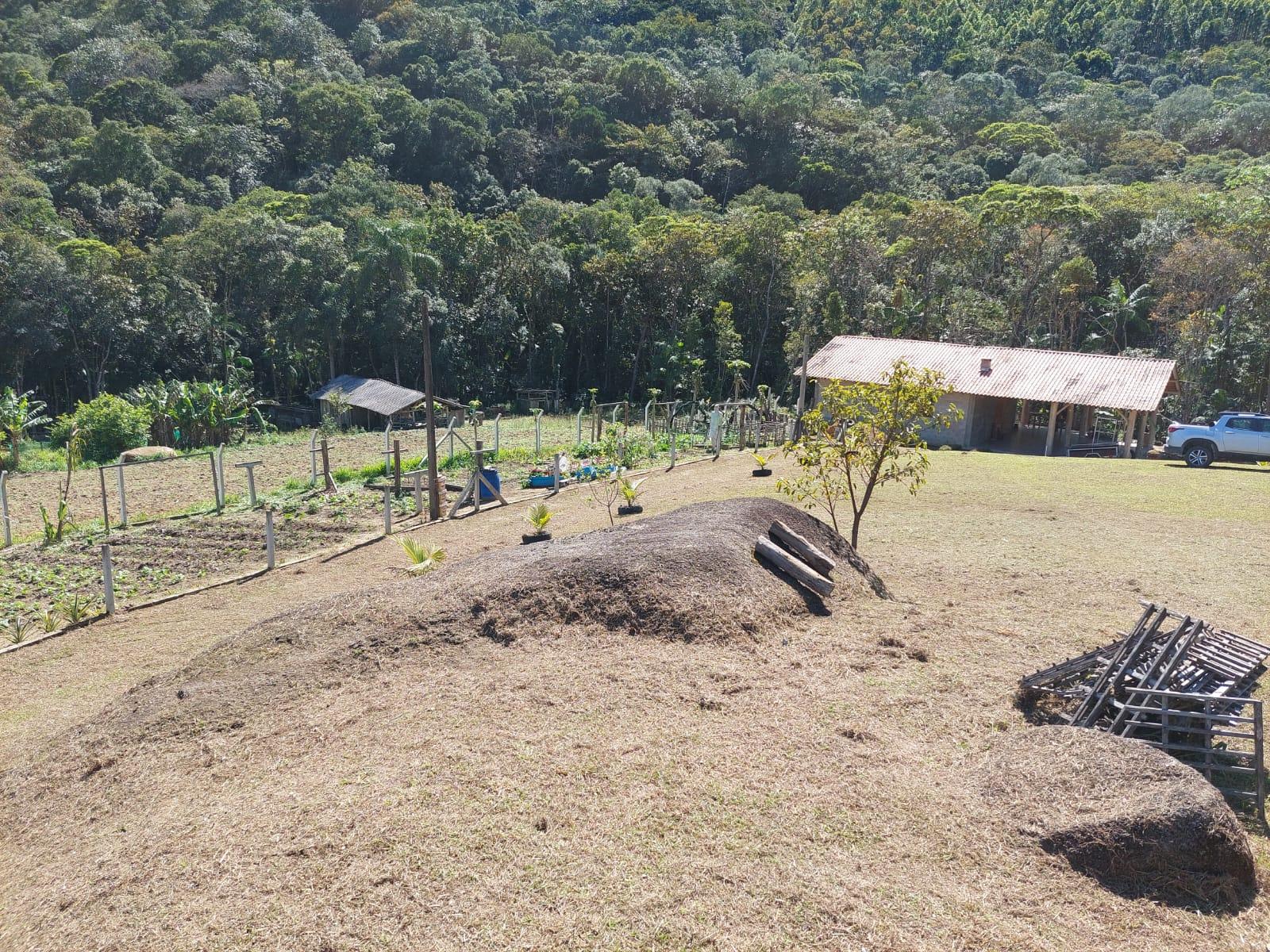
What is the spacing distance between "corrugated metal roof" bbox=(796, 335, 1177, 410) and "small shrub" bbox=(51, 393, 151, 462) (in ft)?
68.8

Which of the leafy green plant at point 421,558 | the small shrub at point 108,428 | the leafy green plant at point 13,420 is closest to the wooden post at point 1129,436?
the leafy green plant at point 421,558

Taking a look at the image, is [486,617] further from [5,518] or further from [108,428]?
[108,428]

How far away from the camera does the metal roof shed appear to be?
2612 centimetres

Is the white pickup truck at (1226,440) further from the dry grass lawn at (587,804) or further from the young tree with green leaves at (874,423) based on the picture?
the dry grass lawn at (587,804)

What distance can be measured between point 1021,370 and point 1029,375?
12.3 inches

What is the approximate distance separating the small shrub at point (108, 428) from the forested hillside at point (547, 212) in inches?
335

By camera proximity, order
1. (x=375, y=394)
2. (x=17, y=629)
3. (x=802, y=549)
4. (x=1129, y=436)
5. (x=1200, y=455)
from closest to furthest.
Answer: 1. (x=802, y=549)
2. (x=17, y=629)
3. (x=1200, y=455)
4. (x=1129, y=436)
5. (x=375, y=394)

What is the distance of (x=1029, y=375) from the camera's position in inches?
1093

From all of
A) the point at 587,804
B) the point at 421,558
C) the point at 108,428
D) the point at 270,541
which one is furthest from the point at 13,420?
the point at 587,804

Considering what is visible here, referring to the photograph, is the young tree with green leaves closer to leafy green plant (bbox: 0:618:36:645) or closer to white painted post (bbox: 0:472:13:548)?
leafy green plant (bbox: 0:618:36:645)

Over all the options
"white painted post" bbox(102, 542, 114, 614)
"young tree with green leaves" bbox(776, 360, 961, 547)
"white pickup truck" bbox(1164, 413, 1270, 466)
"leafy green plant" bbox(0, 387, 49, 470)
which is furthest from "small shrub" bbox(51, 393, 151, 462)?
"white pickup truck" bbox(1164, 413, 1270, 466)

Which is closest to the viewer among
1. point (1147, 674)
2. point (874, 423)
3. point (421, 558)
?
point (1147, 674)

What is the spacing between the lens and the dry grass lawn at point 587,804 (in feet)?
17.5

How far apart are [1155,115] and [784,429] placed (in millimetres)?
67781
